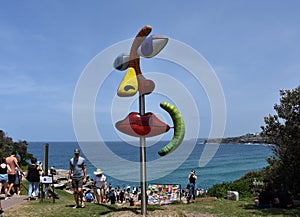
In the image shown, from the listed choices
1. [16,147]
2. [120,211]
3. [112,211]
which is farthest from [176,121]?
[16,147]

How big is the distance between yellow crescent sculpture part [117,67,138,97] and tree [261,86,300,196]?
782 cm

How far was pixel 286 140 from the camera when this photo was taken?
48.2ft

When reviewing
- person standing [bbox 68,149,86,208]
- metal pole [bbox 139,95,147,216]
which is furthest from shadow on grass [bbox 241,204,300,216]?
person standing [bbox 68,149,86,208]

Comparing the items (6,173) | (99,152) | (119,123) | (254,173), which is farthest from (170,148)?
(254,173)

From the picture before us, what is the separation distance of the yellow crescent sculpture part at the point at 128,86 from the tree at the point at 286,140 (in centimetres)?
782

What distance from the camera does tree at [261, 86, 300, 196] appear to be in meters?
14.3

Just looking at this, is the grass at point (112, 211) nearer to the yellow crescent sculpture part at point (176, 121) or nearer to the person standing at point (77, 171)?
the person standing at point (77, 171)

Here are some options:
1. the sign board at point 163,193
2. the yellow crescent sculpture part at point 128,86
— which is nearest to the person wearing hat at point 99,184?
the yellow crescent sculpture part at point 128,86

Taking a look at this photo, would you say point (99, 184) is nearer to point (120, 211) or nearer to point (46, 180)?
point (46, 180)

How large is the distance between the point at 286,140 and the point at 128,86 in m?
8.61

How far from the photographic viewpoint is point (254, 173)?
25625 mm

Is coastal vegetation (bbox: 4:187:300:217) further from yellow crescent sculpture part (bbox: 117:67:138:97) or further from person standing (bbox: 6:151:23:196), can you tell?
yellow crescent sculpture part (bbox: 117:67:138:97)

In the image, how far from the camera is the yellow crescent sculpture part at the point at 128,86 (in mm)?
9102

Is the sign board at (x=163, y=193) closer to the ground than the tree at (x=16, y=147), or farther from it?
closer to the ground
